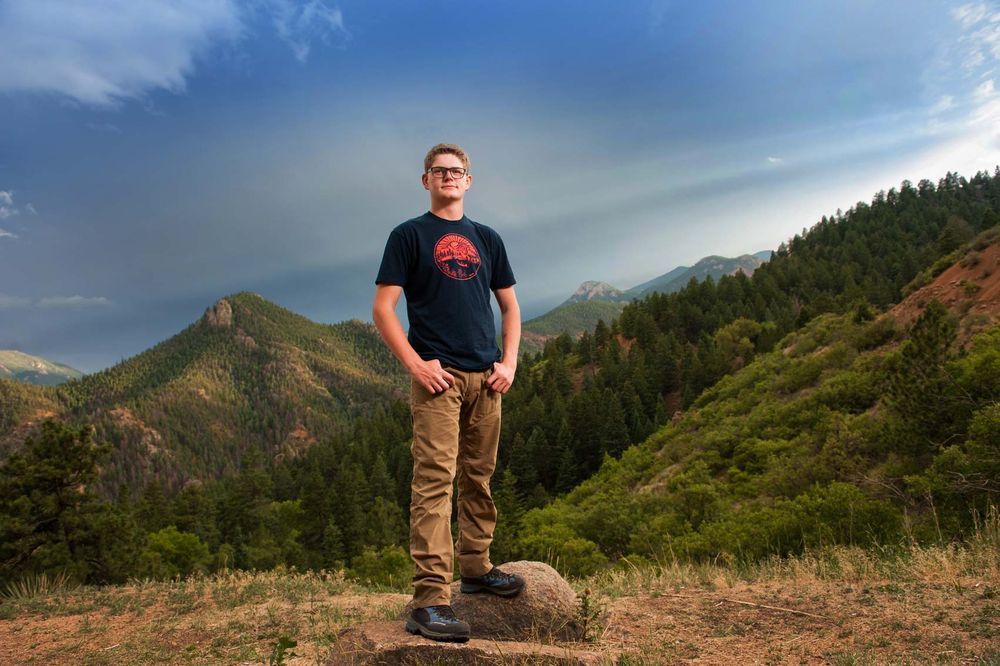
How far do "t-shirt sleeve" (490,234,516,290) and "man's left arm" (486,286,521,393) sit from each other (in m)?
0.04

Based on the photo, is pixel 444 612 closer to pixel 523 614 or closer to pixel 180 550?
pixel 523 614

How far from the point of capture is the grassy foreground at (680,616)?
12.8 ft

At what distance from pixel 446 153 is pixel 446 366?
4.71ft

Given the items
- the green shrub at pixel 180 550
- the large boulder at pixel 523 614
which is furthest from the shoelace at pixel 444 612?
the green shrub at pixel 180 550

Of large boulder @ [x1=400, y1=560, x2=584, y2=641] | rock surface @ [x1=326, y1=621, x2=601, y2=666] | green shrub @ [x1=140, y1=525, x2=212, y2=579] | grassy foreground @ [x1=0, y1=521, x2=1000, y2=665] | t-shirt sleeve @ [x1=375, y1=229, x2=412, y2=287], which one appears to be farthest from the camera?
green shrub @ [x1=140, y1=525, x2=212, y2=579]

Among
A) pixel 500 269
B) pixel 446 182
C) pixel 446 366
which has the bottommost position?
pixel 446 366

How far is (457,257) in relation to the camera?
398 centimetres

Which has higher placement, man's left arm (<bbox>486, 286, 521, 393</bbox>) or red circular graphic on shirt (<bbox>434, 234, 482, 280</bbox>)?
red circular graphic on shirt (<bbox>434, 234, 482, 280</bbox>)

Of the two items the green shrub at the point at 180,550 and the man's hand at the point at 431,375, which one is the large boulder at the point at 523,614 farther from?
the green shrub at the point at 180,550

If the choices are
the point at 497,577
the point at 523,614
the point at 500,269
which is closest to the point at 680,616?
the point at 523,614

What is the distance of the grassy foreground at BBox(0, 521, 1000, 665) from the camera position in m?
3.89

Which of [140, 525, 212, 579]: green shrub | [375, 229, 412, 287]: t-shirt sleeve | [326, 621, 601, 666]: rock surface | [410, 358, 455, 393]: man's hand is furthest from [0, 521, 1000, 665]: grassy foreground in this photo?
[140, 525, 212, 579]: green shrub

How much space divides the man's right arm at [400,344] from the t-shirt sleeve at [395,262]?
0.04 meters

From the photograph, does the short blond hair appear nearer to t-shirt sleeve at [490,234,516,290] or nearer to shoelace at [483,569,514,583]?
t-shirt sleeve at [490,234,516,290]
